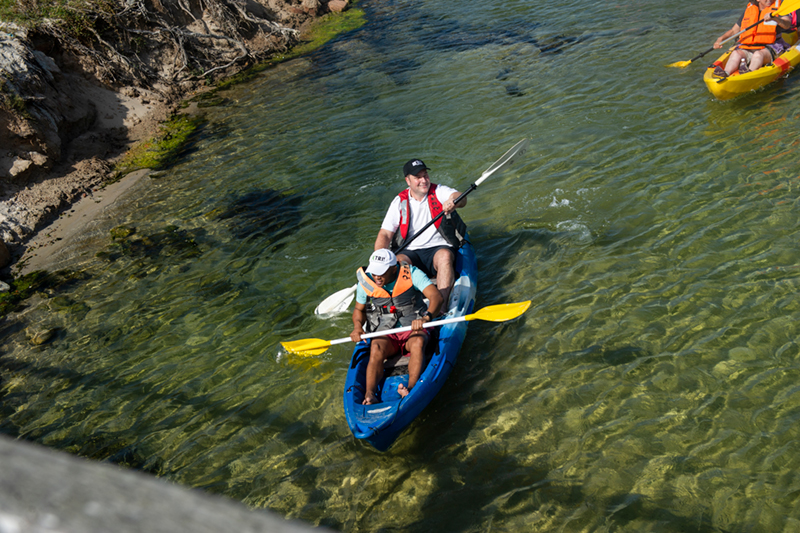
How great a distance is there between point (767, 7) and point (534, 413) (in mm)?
9740

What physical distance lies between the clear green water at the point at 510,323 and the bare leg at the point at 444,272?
547 millimetres

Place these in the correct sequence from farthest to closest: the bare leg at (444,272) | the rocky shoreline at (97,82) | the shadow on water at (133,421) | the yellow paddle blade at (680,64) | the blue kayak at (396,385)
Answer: the rocky shoreline at (97,82) → the yellow paddle blade at (680,64) → the bare leg at (444,272) → the shadow on water at (133,421) → the blue kayak at (396,385)

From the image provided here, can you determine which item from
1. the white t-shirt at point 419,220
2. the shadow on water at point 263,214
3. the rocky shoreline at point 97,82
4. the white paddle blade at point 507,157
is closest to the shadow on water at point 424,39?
the rocky shoreline at point 97,82

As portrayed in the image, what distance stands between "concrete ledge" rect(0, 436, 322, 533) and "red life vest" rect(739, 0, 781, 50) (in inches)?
470

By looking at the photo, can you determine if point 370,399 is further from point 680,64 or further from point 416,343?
point 680,64

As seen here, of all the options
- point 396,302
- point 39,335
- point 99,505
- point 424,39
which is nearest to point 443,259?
point 396,302

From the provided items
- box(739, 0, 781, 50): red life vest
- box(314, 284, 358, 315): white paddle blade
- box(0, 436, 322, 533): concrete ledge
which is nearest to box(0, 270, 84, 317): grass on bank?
box(314, 284, 358, 315): white paddle blade

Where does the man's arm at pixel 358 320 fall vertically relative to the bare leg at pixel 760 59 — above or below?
below

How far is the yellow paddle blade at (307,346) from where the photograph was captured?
223 inches

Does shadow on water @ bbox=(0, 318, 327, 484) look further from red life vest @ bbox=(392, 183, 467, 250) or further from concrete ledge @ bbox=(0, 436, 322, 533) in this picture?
concrete ledge @ bbox=(0, 436, 322, 533)

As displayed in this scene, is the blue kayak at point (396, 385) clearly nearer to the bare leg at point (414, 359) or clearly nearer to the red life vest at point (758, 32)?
the bare leg at point (414, 359)

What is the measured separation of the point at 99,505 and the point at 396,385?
4.57 meters

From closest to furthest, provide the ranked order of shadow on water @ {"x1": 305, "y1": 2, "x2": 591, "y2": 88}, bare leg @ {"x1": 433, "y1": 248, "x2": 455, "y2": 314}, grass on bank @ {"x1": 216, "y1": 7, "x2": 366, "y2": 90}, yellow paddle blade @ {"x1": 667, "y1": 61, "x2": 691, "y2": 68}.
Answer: bare leg @ {"x1": 433, "y1": 248, "x2": 455, "y2": 314} < yellow paddle blade @ {"x1": 667, "y1": 61, "x2": 691, "y2": 68} < shadow on water @ {"x1": 305, "y1": 2, "x2": 591, "y2": 88} < grass on bank @ {"x1": 216, "y1": 7, "x2": 366, "y2": 90}

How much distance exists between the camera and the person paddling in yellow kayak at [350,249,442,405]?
5.25m
